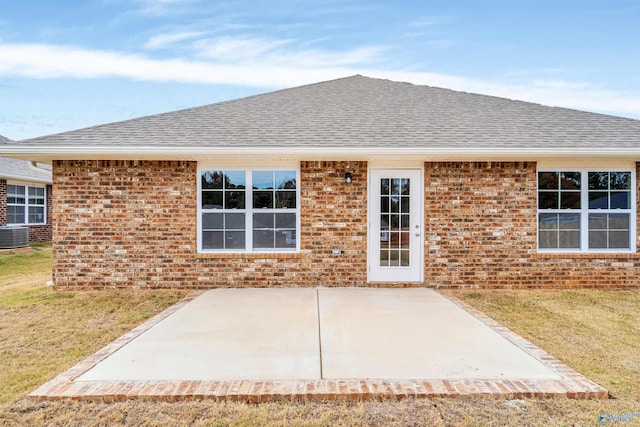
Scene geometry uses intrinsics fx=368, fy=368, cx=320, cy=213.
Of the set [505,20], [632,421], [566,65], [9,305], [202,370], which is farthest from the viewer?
[566,65]

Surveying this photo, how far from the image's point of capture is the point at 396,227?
24.3ft

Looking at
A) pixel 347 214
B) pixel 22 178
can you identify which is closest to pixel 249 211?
pixel 347 214

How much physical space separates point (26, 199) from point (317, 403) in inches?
730

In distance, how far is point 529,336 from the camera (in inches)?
178

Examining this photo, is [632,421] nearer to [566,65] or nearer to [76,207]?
[76,207]

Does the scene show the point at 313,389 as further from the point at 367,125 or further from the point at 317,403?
the point at 367,125

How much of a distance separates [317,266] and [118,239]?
12.8ft

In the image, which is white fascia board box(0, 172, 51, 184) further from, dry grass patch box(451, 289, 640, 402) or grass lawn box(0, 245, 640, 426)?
dry grass patch box(451, 289, 640, 402)

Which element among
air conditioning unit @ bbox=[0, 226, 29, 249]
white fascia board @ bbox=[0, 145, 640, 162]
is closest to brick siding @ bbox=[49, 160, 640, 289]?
white fascia board @ bbox=[0, 145, 640, 162]

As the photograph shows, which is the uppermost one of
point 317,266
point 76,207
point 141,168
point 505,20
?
point 505,20

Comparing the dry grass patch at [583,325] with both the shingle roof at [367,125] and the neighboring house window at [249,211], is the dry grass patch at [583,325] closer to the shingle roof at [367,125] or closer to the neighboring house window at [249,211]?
the shingle roof at [367,125]

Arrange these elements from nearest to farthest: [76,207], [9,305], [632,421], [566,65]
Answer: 1. [632,421]
2. [9,305]
3. [76,207]
4. [566,65]

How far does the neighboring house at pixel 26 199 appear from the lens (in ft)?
48.3

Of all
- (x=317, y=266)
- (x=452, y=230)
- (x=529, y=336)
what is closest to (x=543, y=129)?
(x=452, y=230)
